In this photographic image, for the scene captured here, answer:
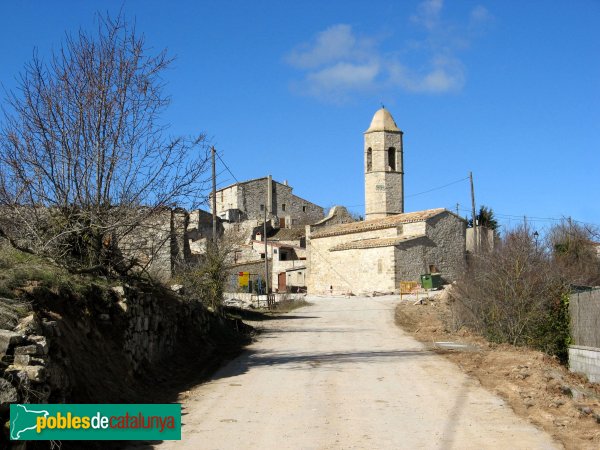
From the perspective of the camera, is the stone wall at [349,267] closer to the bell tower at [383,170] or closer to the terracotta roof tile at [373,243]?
the terracotta roof tile at [373,243]

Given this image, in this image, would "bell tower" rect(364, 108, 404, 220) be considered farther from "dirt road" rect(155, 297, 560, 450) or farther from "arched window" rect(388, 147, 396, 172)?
"dirt road" rect(155, 297, 560, 450)

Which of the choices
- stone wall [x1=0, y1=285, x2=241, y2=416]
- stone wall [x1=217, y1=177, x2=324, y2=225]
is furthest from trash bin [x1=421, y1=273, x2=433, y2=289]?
stone wall [x1=217, y1=177, x2=324, y2=225]

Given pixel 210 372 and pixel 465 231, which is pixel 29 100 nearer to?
pixel 210 372

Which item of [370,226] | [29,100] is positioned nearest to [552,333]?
[29,100]

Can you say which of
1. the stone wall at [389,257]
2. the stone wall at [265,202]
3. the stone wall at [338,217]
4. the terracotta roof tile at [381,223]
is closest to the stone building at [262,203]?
the stone wall at [265,202]

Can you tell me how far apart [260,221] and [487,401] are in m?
64.1

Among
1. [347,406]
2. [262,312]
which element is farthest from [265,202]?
[347,406]

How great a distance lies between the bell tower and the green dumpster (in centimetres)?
2033

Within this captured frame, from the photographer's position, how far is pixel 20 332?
25.4 feet

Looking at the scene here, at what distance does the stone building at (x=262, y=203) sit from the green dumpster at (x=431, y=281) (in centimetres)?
3283

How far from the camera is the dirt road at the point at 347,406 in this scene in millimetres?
7984

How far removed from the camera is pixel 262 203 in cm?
7938

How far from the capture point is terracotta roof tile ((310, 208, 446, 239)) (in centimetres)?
4947

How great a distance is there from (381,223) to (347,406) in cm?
4207
